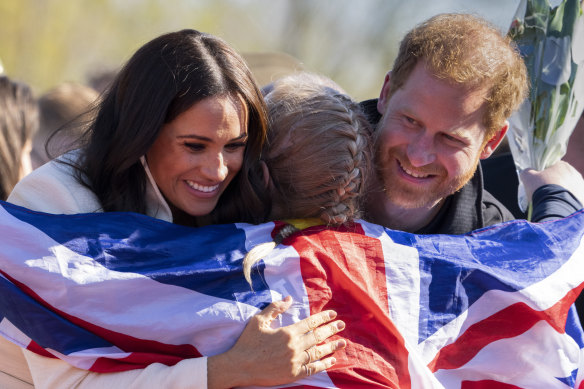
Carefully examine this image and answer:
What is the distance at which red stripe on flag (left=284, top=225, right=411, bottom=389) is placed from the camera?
2.39 metres

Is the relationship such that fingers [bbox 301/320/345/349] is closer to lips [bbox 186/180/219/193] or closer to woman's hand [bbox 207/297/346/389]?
woman's hand [bbox 207/297/346/389]

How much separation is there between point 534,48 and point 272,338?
1698 mm

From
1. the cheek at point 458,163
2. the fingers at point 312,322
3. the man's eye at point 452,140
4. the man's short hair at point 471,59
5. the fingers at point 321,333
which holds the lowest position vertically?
the fingers at point 321,333

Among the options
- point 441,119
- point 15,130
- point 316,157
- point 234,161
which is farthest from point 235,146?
point 15,130

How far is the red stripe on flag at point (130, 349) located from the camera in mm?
2324

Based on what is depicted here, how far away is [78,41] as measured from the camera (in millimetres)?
12812

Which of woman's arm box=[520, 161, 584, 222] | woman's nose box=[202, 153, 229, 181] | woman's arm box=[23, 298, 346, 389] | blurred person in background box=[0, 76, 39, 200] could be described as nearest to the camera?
woman's arm box=[23, 298, 346, 389]

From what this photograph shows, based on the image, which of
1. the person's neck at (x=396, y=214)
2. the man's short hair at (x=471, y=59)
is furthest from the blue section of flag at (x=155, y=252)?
the man's short hair at (x=471, y=59)

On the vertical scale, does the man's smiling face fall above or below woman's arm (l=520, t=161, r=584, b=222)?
above

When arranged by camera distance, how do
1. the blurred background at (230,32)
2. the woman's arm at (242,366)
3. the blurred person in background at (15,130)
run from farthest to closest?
the blurred background at (230,32) < the blurred person in background at (15,130) < the woman's arm at (242,366)

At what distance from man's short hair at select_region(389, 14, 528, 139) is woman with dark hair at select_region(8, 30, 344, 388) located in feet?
2.18

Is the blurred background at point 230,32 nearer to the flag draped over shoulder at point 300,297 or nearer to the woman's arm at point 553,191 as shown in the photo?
the woman's arm at point 553,191

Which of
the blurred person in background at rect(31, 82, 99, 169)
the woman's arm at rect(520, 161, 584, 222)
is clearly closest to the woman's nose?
the woman's arm at rect(520, 161, 584, 222)

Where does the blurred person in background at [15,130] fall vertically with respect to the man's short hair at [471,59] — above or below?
below
